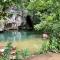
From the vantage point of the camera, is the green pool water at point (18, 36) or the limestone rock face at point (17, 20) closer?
the green pool water at point (18, 36)

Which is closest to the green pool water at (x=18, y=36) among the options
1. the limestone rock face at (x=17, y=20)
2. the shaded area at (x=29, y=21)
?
the limestone rock face at (x=17, y=20)

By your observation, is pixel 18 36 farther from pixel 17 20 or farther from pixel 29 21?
pixel 29 21

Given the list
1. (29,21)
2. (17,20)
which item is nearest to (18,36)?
(17,20)

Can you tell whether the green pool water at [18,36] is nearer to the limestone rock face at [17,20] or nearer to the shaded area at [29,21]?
the limestone rock face at [17,20]

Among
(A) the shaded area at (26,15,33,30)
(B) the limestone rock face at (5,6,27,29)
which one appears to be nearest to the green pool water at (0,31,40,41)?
(B) the limestone rock face at (5,6,27,29)

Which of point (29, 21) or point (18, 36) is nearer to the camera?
point (18, 36)

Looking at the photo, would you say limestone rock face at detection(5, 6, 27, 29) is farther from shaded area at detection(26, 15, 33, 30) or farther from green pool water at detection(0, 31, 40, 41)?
green pool water at detection(0, 31, 40, 41)

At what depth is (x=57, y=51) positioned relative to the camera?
9695 mm

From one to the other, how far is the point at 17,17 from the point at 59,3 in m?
21.4

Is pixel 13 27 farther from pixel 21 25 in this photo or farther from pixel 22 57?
pixel 22 57

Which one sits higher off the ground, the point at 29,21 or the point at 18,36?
the point at 29,21

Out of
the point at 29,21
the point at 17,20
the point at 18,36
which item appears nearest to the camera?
the point at 18,36

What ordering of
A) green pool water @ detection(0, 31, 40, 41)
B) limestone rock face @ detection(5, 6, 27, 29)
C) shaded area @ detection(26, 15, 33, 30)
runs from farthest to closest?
shaded area @ detection(26, 15, 33, 30) < limestone rock face @ detection(5, 6, 27, 29) < green pool water @ detection(0, 31, 40, 41)

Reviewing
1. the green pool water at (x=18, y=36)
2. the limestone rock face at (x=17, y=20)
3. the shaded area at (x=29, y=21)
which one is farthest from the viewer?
the shaded area at (x=29, y=21)
